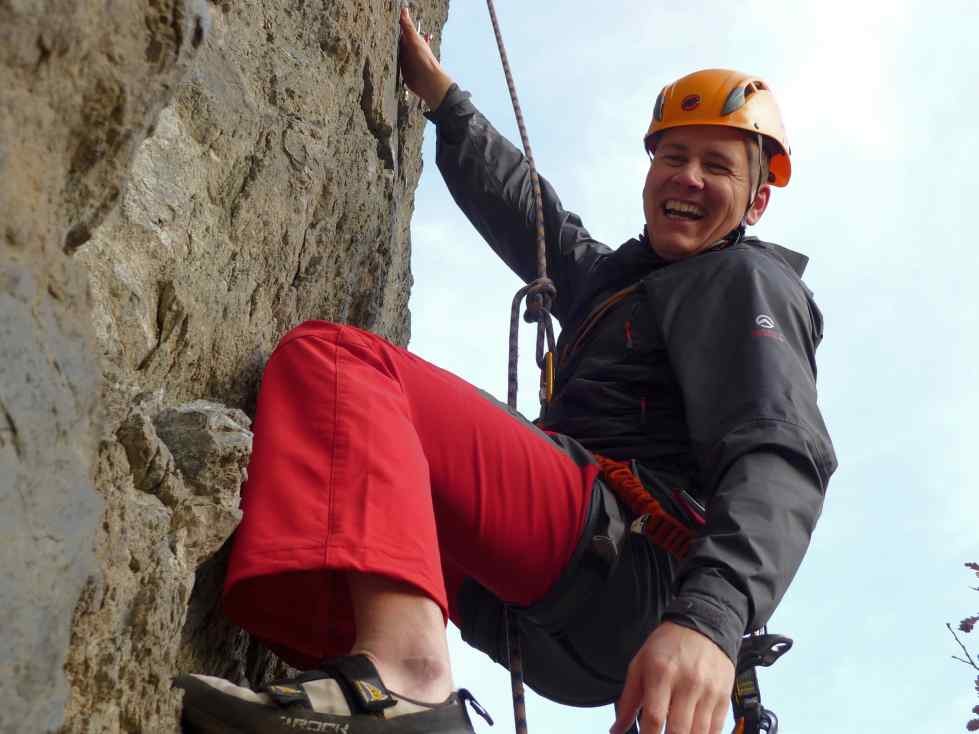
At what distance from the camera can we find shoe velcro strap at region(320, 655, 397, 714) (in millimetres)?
2477

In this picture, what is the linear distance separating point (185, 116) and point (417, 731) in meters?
1.77

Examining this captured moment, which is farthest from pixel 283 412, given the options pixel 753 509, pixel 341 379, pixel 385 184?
pixel 385 184

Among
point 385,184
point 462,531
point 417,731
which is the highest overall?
point 385,184

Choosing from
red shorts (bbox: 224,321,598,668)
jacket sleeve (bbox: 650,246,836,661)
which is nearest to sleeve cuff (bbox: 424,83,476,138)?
jacket sleeve (bbox: 650,246,836,661)

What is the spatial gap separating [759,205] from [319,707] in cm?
279

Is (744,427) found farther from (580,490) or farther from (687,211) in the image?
(687,211)

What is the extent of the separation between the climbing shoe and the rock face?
0.07m

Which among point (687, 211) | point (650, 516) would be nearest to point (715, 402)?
point (650, 516)

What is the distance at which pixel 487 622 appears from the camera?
152 inches

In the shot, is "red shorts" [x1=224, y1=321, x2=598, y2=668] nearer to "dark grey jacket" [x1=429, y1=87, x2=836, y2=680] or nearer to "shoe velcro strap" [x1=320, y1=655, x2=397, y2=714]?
"shoe velcro strap" [x1=320, y1=655, x2=397, y2=714]

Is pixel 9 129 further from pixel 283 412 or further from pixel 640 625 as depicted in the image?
pixel 640 625

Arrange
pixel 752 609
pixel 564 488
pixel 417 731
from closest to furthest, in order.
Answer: pixel 417 731 < pixel 752 609 < pixel 564 488

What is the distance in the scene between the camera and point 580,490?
3406mm


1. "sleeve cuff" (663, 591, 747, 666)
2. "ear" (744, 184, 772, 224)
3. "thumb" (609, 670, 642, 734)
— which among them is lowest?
"thumb" (609, 670, 642, 734)
